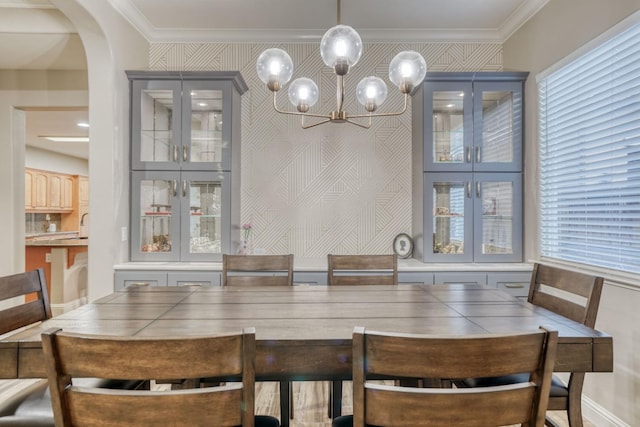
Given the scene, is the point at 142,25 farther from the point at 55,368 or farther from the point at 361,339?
the point at 361,339

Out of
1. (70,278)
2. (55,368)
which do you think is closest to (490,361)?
(55,368)

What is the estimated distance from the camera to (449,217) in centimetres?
317

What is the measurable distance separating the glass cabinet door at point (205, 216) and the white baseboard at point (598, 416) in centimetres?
271

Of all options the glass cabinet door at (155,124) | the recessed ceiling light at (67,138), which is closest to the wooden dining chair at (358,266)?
the glass cabinet door at (155,124)

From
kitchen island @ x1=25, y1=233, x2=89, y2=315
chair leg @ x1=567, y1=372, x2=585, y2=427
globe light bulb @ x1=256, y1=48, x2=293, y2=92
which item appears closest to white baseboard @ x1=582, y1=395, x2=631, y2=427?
chair leg @ x1=567, y1=372, x2=585, y2=427

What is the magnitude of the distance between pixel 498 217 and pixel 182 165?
2.65 meters

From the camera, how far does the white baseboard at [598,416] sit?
7.00ft

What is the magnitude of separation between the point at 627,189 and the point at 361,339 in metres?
2.03

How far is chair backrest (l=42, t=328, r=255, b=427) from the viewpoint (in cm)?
83

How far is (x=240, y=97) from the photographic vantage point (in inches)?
136

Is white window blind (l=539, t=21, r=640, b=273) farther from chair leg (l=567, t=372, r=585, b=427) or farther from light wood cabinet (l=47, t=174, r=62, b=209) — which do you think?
light wood cabinet (l=47, t=174, r=62, b=209)

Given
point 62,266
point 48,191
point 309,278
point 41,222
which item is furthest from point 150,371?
point 41,222

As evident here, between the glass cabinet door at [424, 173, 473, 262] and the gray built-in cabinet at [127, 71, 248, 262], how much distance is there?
1.66 meters

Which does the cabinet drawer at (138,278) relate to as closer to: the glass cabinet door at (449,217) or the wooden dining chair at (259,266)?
the wooden dining chair at (259,266)
